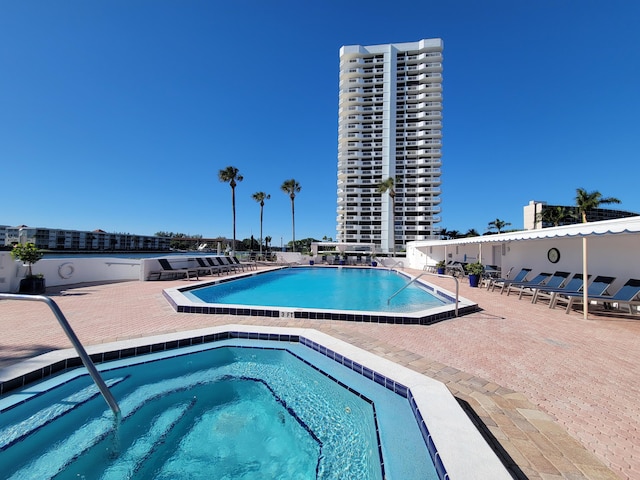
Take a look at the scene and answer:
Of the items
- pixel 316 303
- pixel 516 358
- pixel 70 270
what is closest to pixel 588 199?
pixel 316 303

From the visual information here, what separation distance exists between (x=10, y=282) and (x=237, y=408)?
9.98m

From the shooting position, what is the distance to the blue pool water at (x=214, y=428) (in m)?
2.17

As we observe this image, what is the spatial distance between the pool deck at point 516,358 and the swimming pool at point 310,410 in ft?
1.23

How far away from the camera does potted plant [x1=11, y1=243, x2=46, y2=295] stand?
26.8 feet

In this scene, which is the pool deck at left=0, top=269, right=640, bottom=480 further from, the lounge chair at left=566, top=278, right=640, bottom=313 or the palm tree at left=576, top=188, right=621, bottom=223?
the palm tree at left=576, top=188, right=621, bottom=223

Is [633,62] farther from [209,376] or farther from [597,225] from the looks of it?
[209,376]

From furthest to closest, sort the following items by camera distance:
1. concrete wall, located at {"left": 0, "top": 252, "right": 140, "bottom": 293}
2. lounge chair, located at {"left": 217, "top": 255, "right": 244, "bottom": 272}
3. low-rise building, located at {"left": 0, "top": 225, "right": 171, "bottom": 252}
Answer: low-rise building, located at {"left": 0, "top": 225, "right": 171, "bottom": 252}
lounge chair, located at {"left": 217, "top": 255, "right": 244, "bottom": 272}
concrete wall, located at {"left": 0, "top": 252, "right": 140, "bottom": 293}

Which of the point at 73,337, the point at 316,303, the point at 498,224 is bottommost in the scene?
the point at 316,303

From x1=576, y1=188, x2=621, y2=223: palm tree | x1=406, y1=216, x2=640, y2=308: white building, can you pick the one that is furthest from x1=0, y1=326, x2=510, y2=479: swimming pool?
x1=576, y1=188, x2=621, y2=223: palm tree

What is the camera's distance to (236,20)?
1294 centimetres

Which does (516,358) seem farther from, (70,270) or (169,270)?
(70,270)

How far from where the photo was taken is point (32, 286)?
8430mm

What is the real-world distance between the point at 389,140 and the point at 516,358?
2269 inches

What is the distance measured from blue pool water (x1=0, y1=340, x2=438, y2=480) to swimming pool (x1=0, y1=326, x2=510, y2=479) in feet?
0.04
